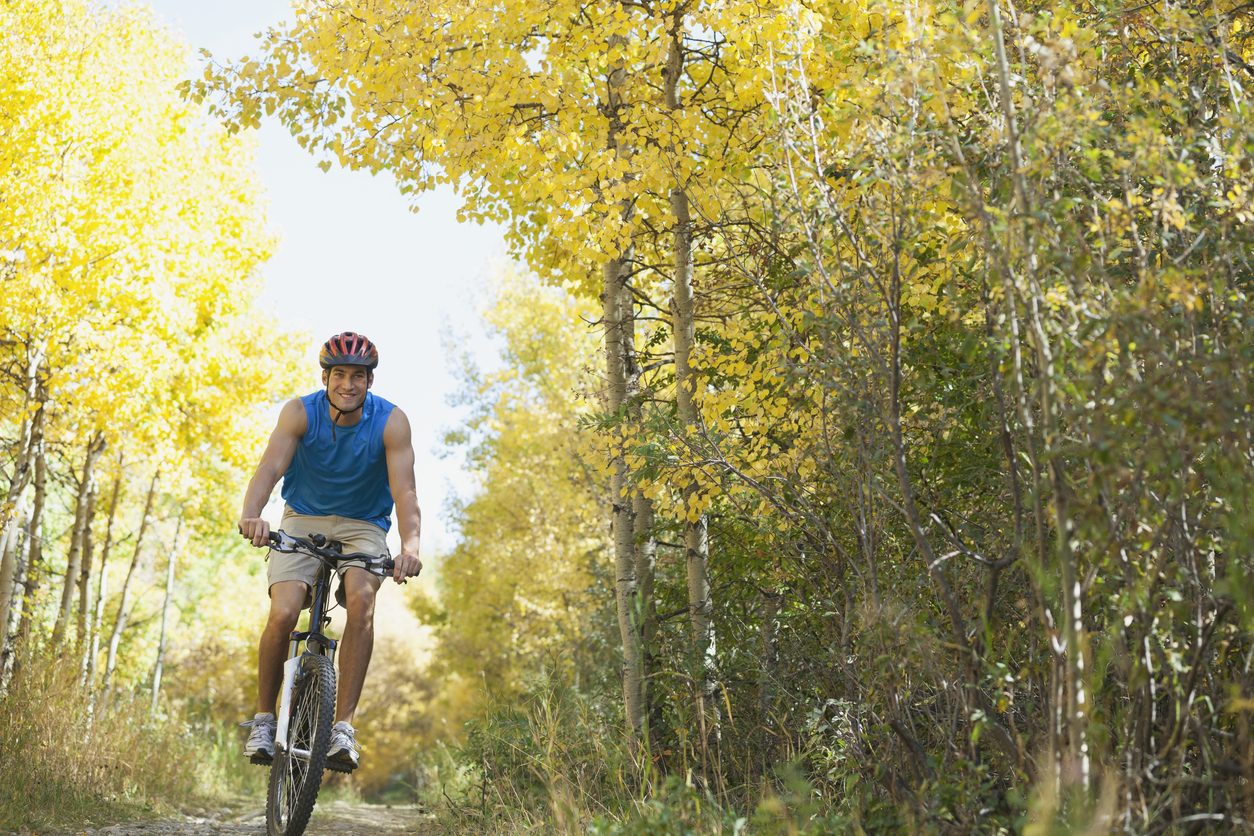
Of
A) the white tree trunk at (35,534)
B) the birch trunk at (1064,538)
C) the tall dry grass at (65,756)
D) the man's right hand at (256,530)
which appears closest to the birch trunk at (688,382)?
the man's right hand at (256,530)

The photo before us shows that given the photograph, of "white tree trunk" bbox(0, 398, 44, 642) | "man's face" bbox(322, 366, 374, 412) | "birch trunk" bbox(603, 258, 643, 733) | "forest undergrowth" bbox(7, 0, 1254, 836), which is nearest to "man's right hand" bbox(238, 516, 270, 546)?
"man's face" bbox(322, 366, 374, 412)

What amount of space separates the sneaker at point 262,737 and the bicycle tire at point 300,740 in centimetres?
5

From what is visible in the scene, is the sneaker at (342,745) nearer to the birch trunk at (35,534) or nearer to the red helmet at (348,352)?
the red helmet at (348,352)

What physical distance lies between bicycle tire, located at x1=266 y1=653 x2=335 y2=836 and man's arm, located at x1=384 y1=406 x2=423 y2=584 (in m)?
0.52

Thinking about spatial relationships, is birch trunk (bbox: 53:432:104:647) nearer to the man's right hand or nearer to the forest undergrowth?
the forest undergrowth

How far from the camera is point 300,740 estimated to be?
3.93 m

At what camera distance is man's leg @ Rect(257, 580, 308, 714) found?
12.7 feet

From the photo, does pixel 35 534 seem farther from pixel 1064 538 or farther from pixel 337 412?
pixel 1064 538

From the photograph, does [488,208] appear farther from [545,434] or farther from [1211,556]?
[545,434]

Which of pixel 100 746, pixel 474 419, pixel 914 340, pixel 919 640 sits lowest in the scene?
pixel 100 746

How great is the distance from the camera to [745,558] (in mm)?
5141

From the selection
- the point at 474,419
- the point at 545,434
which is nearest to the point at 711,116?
the point at 545,434

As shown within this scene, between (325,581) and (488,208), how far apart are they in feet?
10.4

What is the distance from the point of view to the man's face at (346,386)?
4141 millimetres
